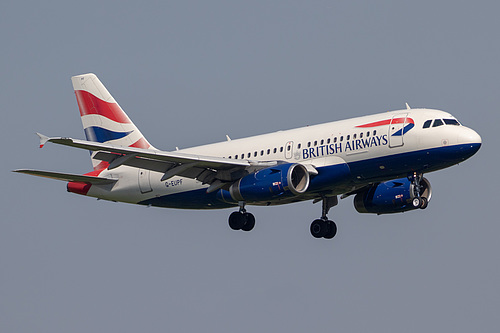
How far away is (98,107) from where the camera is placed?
58.8 metres

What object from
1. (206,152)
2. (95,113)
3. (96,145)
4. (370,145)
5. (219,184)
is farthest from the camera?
(95,113)

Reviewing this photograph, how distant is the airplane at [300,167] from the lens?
4731cm

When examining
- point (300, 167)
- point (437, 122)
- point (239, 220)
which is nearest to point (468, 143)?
point (437, 122)

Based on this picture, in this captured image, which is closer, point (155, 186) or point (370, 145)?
point (370, 145)

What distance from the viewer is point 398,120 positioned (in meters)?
48.0

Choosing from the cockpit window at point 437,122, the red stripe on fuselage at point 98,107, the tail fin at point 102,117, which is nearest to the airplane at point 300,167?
the cockpit window at point 437,122

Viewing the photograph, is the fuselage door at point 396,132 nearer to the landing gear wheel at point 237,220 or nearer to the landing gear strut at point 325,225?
the landing gear strut at point 325,225

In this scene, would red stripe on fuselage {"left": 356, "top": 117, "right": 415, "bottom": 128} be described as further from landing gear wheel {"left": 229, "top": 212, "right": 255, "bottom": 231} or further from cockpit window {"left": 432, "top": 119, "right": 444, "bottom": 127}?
landing gear wheel {"left": 229, "top": 212, "right": 255, "bottom": 231}

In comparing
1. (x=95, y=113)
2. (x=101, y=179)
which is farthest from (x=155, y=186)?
(x=95, y=113)

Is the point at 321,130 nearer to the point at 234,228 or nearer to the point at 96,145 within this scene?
the point at 234,228

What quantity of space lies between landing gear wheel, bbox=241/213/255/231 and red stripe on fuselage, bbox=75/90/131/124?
32.7 feet

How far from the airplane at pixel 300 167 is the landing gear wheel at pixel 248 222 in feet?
0.21

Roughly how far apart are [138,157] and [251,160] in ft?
19.6

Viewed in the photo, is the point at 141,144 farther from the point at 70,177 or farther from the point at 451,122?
the point at 451,122
